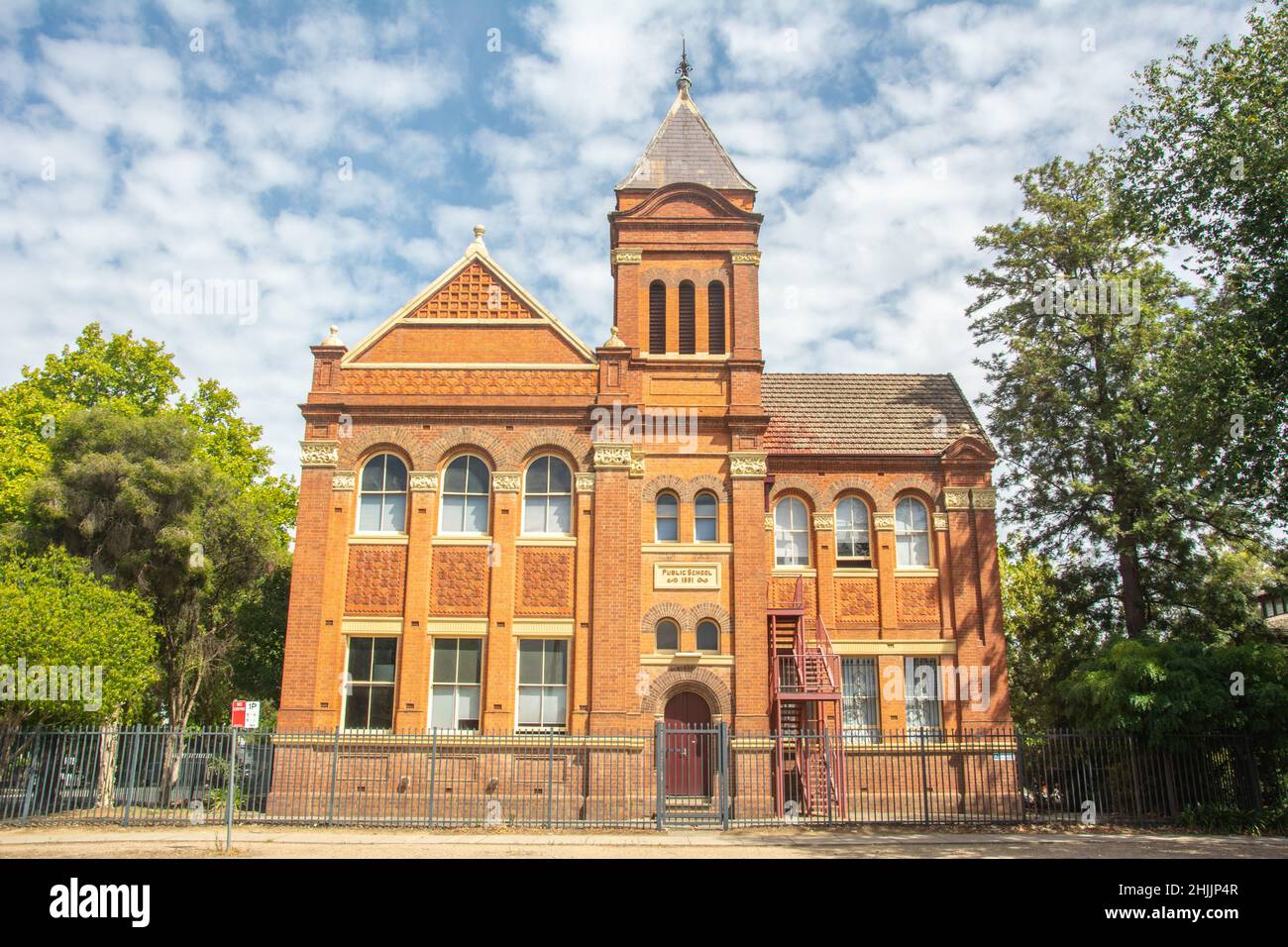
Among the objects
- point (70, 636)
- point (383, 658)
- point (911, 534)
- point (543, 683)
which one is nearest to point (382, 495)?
point (383, 658)

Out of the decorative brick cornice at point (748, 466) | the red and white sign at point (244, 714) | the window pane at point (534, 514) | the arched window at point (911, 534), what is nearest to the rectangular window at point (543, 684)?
the window pane at point (534, 514)

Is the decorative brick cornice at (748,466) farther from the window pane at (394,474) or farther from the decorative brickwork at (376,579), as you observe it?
the decorative brickwork at (376,579)

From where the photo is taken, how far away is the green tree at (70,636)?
21219 mm

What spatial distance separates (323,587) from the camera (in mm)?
23453

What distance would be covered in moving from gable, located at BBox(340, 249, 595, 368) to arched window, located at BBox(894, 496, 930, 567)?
10.0m

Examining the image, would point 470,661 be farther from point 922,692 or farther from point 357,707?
point 922,692

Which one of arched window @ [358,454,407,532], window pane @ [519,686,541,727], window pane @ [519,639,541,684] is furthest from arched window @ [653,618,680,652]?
arched window @ [358,454,407,532]

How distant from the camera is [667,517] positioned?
25109 millimetres


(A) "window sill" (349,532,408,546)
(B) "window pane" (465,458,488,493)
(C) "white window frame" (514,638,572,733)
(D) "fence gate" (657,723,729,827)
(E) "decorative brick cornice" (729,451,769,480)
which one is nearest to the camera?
(D) "fence gate" (657,723,729,827)

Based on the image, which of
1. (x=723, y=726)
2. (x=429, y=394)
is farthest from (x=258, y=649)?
(x=723, y=726)

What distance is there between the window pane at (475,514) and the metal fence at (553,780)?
→ 501cm

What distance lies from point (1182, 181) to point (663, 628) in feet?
50.7

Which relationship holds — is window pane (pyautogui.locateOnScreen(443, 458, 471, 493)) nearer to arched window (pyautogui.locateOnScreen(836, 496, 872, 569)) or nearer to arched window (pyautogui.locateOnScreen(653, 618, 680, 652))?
arched window (pyautogui.locateOnScreen(653, 618, 680, 652))

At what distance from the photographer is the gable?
2509 centimetres
